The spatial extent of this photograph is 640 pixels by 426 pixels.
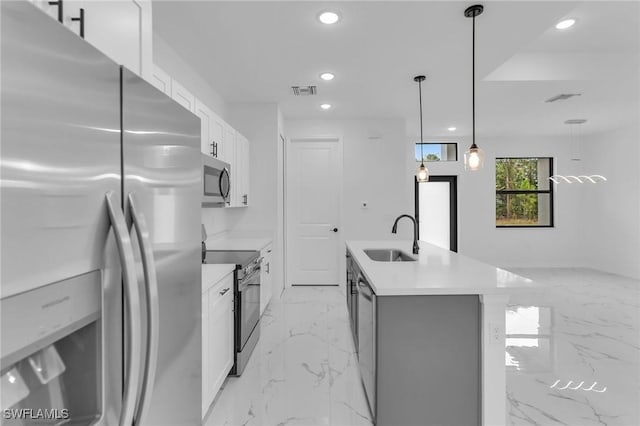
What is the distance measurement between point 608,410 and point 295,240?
4.07 metres

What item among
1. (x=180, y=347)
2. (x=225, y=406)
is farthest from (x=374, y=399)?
(x=180, y=347)

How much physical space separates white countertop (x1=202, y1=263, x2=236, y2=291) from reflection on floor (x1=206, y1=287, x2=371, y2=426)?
84 cm

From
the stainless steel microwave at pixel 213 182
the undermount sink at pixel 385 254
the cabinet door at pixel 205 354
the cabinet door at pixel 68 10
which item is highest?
the cabinet door at pixel 68 10

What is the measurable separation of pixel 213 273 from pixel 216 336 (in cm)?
39

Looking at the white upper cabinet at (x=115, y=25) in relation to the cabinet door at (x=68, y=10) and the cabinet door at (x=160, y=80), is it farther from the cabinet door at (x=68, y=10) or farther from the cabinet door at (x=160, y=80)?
the cabinet door at (x=160, y=80)

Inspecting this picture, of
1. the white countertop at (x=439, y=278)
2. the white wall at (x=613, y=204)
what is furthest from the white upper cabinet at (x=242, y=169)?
the white wall at (x=613, y=204)

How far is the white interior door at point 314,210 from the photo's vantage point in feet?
18.1

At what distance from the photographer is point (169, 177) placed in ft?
3.12

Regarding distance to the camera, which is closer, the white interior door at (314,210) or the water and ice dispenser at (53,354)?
the water and ice dispenser at (53,354)

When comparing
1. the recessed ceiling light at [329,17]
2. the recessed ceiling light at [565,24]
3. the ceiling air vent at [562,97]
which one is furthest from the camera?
the ceiling air vent at [562,97]

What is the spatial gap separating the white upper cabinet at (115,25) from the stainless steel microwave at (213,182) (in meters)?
1.33

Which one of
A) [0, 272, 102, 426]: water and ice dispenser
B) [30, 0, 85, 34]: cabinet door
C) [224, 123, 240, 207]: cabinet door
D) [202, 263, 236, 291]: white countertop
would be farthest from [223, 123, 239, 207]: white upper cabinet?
[0, 272, 102, 426]: water and ice dispenser

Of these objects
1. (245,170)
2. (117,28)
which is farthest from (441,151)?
(117,28)

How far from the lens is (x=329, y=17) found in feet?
8.34
